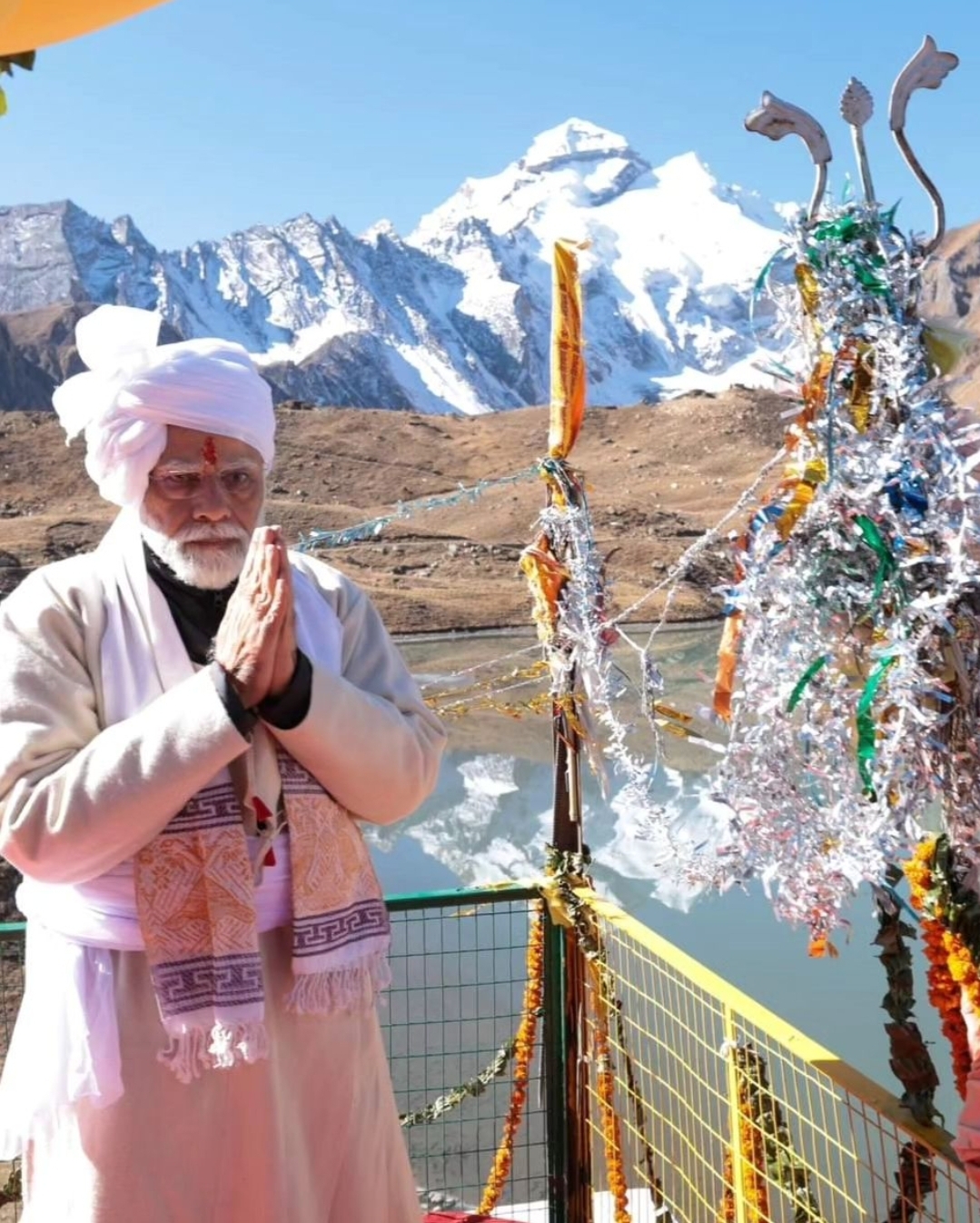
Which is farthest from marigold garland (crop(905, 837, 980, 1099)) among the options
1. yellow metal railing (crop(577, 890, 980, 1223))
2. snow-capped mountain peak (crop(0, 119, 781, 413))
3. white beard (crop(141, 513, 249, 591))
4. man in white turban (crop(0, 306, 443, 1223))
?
snow-capped mountain peak (crop(0, 119, 781, 413))

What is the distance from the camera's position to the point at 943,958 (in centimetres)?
162

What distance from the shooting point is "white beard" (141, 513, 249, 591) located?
170cm

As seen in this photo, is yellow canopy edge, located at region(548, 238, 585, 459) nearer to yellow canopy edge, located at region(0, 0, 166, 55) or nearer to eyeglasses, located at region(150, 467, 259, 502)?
eyeglasses, located at region(150, 467, 259, 502)

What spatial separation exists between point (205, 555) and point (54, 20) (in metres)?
0.64

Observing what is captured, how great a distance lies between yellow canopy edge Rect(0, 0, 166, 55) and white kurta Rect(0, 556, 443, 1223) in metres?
0.64

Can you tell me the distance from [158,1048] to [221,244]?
17982 cm

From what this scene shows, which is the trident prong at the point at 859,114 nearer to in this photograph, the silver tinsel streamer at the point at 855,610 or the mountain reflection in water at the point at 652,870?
the silver tinsel streamer at the point at 855,610

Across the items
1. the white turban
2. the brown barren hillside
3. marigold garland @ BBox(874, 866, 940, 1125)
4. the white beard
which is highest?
the brown barren hillside

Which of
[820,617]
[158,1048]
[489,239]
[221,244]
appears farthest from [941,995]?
[489,239]

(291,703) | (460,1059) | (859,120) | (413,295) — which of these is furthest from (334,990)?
(413,295)

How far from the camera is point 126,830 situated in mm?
1516

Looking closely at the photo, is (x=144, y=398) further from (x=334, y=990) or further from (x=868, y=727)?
(x=868, y=727)

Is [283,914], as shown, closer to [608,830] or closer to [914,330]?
[914,330]

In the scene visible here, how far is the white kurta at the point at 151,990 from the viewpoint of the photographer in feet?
4.95
